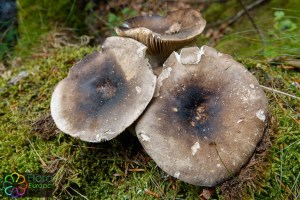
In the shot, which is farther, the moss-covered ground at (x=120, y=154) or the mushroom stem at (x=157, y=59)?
the mushroom stem at (x=157, y=59)

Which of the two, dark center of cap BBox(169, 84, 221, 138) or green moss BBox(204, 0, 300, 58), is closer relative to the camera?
dark center of cap BBox(169, 84, 221, 138)

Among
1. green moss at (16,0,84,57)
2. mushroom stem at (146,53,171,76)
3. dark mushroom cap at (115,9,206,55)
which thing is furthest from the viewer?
green moss at (16,0,84,57)

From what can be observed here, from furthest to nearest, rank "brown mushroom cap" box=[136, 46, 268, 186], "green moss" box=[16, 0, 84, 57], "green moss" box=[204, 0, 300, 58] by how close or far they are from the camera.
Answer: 1. "green moss" box=[16, 0, 84, 57]
2. "green moss" box=[204, 0, 300, 58]
3. "brown mushroom cap" box=[136, 46, 268, 186]

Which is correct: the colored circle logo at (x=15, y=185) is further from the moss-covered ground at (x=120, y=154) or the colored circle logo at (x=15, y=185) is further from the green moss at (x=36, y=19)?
the green moss at (x=36, y=19)

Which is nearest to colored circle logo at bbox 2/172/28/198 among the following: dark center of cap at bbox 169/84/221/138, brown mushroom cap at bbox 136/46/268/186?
brown mushroom cap at bbox 136/46/268/186

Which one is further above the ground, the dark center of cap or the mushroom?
the mushroom

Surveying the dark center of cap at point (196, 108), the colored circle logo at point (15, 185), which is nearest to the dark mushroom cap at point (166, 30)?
the dark center of cap at point (196, 108)

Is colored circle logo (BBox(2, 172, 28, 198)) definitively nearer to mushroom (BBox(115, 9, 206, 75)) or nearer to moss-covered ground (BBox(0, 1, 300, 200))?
moss-covered ground (BBox(0, 1, 300, 200))

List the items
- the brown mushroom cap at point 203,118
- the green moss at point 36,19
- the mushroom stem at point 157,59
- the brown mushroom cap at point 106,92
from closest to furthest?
the brown mushroom cap at point 203,118 → the brown mushroom cap at point 106,92 → the mushroom stem at point 157,59 → the green moss at point 36,19
